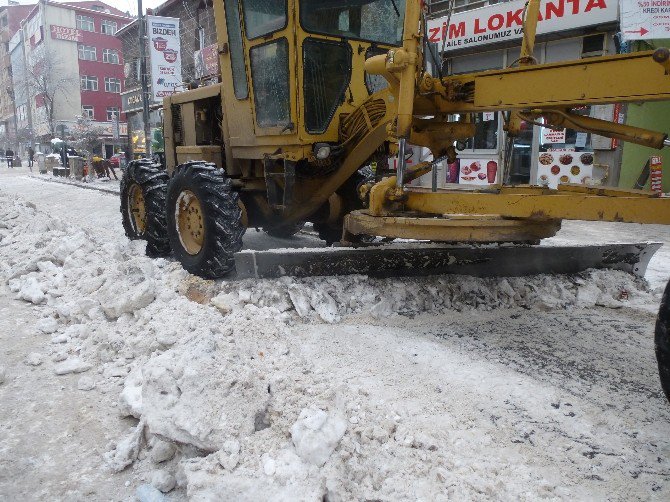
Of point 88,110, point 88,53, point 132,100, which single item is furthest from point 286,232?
point 88,53

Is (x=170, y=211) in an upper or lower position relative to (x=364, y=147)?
lower

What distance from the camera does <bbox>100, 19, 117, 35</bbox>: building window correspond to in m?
61.8

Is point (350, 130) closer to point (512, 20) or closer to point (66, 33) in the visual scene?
point (512, 20)

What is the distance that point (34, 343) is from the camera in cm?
418

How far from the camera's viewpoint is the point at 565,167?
12.1 metres

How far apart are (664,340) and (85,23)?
69569 mm

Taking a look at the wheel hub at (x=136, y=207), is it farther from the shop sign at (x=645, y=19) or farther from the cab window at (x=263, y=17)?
the shop sign at (x=645, y=19)

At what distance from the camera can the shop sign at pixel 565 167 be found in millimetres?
11680

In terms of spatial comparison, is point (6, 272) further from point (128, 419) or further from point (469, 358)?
point (469, 358)

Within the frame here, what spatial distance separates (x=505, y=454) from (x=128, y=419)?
201 cm

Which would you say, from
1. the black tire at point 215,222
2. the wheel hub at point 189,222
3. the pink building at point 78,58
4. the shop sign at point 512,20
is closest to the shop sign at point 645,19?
the shop sign at point 512,20

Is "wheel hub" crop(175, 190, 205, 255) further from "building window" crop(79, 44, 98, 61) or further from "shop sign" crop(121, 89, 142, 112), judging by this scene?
"building window" crop(79, 44, 98, 61)

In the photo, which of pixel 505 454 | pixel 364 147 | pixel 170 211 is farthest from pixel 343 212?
pixel 505 454

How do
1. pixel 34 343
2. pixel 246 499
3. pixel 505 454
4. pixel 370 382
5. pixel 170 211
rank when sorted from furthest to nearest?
pixel 170 211, pixel 34 343, pixel 370 382, pixel 505 454, pixel 246 499
